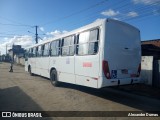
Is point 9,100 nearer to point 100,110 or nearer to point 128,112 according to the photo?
point 100,110

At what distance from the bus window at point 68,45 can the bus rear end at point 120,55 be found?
108 inches

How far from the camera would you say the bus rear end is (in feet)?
26.5

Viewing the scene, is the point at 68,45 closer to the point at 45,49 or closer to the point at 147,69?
the point at 45,49

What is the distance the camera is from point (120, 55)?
28.1 ft

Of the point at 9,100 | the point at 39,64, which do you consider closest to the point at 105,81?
the point at 9,100

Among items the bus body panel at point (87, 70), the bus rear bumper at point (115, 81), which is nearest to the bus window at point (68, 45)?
the bus body panel at point (87, 70)

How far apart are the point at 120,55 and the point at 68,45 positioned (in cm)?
354

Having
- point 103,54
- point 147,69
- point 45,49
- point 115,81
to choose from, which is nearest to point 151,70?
point 147,69

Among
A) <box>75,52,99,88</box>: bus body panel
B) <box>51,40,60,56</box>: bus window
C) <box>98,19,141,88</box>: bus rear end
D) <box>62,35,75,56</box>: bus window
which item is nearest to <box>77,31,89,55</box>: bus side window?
<box>75,52,99,88</box>: bus body panel

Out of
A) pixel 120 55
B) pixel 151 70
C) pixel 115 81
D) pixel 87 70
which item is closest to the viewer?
pixel 115 81

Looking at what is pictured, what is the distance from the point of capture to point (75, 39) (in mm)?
10297

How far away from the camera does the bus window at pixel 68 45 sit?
34.8ft

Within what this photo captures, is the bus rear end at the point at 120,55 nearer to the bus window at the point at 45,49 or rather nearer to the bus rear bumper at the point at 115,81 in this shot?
the bus rear bumper at the point at 115,81

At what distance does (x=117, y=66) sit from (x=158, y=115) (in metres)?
2.49
